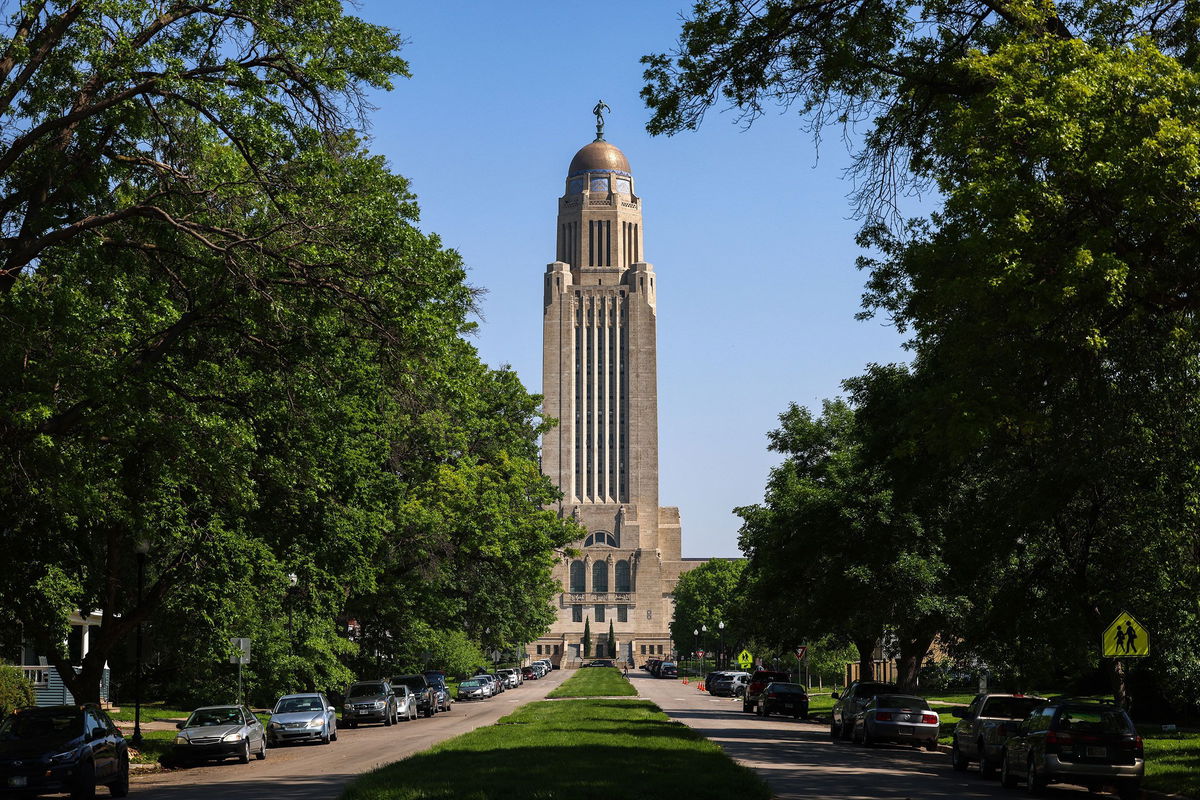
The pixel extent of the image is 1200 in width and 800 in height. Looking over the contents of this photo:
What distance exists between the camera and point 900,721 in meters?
33.3

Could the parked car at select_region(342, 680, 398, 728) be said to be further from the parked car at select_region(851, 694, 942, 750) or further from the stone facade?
the stone facade

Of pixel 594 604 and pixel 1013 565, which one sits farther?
pixel 594 604

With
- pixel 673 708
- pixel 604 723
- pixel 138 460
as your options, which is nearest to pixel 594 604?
pixel 673 708

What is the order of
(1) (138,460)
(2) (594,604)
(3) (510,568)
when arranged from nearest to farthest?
(1) (138,460), (3) (510,568), (2) (594,604)

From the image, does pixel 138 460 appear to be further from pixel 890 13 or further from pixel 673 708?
pixel 673 708

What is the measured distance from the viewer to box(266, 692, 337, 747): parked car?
35219mm

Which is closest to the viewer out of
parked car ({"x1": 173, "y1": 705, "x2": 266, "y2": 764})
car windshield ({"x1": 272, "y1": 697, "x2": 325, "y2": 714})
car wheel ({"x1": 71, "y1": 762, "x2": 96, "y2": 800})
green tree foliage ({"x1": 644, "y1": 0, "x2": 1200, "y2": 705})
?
green tree foliage ({"x1": 644, "y1": 0, "x2": 1200, "y2": 705})

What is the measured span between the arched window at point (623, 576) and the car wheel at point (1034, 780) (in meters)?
154

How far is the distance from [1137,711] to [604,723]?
20.5 m

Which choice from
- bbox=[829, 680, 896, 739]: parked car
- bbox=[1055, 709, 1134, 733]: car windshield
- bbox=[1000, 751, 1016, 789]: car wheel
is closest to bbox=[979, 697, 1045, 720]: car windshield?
bbox=[1000, 751, 1016, 789]: car wheel

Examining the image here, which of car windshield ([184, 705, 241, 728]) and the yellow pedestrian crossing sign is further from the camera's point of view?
car windshield ([184, 705, 241, 728])

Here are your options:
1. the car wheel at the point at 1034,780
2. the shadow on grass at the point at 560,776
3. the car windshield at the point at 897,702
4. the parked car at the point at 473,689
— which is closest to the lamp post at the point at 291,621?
the shadow on grass at the point at 560,776

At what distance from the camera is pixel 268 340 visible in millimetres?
20719

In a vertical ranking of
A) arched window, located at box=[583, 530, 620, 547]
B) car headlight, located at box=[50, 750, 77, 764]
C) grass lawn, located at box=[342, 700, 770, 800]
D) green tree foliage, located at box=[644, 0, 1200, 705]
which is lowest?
grass lawn, located at box=[342, 700, 770, 800]
